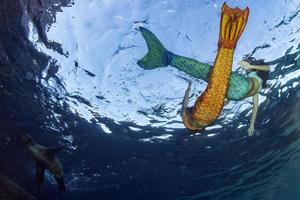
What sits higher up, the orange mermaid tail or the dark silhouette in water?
the dark silhouette in water

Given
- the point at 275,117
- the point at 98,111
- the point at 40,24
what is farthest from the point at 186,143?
the point at 40,24

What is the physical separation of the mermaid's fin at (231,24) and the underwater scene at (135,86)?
12 mm

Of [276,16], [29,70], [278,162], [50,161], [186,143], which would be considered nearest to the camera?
[50,161]

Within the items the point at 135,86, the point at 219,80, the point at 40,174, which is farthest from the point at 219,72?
the point at 135,86

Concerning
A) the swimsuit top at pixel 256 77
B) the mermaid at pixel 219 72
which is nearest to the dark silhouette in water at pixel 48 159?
the mermaid at pixel 219 72

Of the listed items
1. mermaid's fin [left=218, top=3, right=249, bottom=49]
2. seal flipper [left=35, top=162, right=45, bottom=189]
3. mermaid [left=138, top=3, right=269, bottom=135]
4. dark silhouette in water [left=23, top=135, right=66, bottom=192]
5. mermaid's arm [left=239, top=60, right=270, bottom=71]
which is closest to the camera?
mermaid's fin [left=218, top=3, right=249, bottom=49]

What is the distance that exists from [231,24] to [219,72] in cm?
65

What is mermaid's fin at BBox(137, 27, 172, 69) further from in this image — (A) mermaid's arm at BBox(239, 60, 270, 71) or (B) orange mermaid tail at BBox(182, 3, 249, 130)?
(A) mermaid's arm at BBox(239, 60, 270, 71)

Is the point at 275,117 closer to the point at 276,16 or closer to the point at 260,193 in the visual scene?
the point at 276,16

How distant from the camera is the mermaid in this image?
4.07 metres

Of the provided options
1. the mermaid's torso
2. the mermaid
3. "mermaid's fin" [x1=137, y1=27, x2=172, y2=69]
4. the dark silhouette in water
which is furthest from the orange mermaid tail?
the dark silhouette in water

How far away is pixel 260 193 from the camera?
36.7m

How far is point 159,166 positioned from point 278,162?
12.6 metres

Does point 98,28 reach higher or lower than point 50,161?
higher
